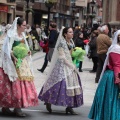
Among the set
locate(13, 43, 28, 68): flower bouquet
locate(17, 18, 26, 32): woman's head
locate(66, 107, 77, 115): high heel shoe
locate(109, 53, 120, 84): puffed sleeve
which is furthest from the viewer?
locate(66, 107, 77, 115): high heel shoe

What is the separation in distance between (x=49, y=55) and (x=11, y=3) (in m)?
29.4

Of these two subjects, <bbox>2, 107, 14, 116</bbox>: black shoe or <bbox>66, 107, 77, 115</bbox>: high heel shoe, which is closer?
<bbox>2, 107, 14, 116</bbox>: black shoe

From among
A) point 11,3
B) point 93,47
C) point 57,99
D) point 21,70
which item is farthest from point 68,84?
point 11,3

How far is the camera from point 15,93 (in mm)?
8805

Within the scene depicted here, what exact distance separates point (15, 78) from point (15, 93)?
10.3 inches

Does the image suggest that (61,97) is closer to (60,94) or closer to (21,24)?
(60,94)

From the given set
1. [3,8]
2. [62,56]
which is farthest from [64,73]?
[3,8]

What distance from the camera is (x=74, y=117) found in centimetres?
926

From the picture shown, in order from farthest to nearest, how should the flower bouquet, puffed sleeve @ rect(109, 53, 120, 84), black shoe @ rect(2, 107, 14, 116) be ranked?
black shoe @ rect(2, 107, 14, 116)
the flower bouquet
puffed sleeve @ rect(109, 53, 120, 84)

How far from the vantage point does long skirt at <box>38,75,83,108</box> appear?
361 inches

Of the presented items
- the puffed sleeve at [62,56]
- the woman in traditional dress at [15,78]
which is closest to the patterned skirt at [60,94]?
the puffed sleeve at [62,56]

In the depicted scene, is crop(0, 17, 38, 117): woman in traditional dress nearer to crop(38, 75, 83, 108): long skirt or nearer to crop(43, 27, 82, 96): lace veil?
crop(38, 75, 83, 108): long skirt

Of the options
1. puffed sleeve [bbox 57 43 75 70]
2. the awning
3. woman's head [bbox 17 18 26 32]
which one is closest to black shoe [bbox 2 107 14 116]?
puffed sleeve [bbox 57 43 75 70]

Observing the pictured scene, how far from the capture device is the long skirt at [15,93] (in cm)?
879
